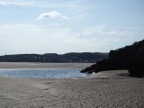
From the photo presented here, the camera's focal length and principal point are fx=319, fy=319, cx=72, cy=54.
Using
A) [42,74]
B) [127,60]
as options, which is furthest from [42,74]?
[127,60]

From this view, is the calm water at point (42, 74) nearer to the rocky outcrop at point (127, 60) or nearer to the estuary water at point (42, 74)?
the estuary water at point (42, 74)

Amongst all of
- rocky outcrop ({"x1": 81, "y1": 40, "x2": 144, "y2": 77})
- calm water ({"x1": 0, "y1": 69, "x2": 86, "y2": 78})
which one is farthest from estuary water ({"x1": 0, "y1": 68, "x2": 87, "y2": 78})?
rocky outcrop ({"x1": 81, "y1": 40, "x2": 144, "y2": 77})

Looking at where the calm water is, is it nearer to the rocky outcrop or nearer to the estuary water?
the estuary water

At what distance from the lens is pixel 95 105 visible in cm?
1802

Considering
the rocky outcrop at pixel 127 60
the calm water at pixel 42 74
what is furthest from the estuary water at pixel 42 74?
the rocky outcrop at pixel 127 60

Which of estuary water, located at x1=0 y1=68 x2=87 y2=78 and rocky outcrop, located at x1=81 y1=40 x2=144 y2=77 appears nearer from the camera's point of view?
rocky outcrop, located at x1=81 y1=40 x2=144 y2=77

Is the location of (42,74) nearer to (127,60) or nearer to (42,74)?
(42,74)

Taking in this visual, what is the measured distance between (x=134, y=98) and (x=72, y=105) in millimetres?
4251

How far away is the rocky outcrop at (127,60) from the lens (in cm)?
4647

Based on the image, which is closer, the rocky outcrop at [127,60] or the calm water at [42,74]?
the rocky outcrop at [127,60]

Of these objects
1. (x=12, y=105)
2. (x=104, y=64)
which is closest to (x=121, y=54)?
(x=104, y=64)

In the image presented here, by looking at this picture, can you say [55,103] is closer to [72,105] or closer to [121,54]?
[72,105]

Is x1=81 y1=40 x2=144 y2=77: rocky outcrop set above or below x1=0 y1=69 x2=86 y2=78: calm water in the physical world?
above

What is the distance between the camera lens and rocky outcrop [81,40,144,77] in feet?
152
